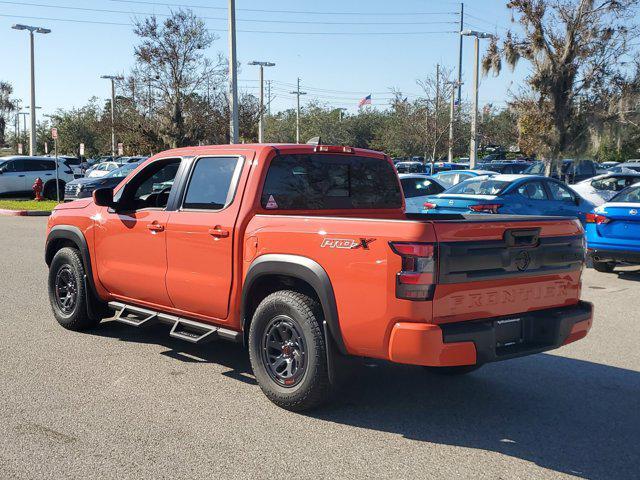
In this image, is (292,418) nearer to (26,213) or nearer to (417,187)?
(417,187)

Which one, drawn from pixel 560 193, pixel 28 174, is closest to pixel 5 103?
pixel 28 174

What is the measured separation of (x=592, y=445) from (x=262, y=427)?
2.13m

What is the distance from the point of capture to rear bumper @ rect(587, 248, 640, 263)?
35.3ft

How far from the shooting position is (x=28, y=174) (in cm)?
2895

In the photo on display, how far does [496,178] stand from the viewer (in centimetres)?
1398

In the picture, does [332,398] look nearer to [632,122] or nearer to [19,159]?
[632,122]

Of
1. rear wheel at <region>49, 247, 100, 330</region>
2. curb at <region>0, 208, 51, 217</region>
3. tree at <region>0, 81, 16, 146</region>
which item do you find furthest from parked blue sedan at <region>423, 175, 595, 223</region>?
tree at <region>0, 81, 16, 146</region>

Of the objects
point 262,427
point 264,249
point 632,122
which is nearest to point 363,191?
point 264,249

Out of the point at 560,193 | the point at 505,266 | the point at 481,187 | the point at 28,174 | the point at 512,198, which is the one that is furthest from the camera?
the point at 28,174

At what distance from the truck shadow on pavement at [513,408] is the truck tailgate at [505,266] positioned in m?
0.80

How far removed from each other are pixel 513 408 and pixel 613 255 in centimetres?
668

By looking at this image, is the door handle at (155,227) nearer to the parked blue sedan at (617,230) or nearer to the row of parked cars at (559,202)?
the row of parked cars at (559,202)

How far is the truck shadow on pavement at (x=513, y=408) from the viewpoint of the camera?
442cm

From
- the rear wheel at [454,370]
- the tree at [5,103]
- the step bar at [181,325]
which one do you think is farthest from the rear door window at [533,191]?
the tree at [5,103]
